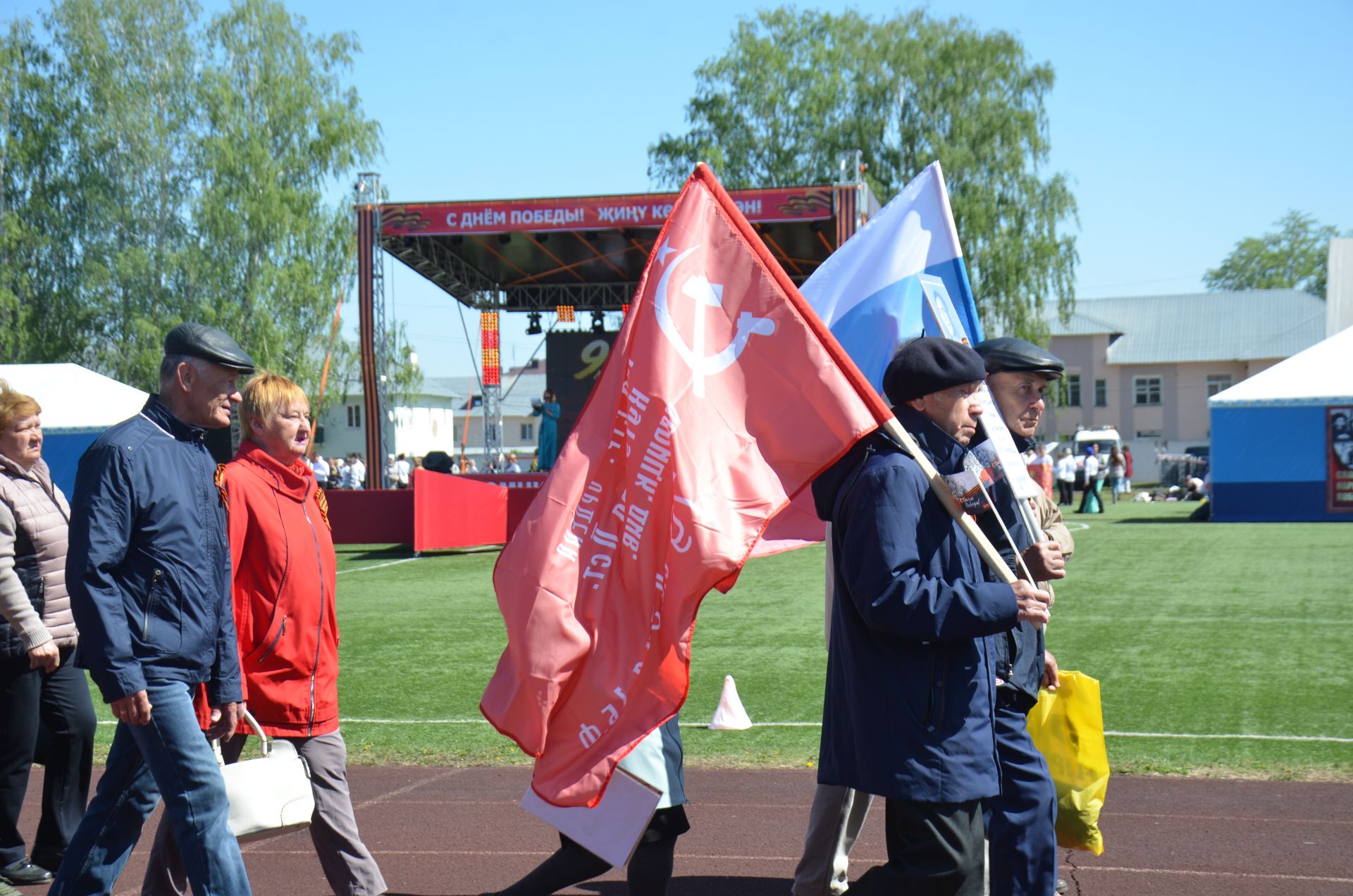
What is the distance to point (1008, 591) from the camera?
3.26 meters

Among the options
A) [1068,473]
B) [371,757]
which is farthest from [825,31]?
[371,757]

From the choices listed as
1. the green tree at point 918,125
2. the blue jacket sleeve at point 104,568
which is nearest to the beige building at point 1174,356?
the green tree at point 918,125

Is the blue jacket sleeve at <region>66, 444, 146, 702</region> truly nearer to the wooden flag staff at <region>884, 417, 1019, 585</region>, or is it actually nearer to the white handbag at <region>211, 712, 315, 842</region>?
the white handbag at <region>211, 712, 315, 842</region>

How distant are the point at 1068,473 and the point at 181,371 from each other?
3277cm

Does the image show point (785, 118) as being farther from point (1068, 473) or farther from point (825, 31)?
point (1068, 473)

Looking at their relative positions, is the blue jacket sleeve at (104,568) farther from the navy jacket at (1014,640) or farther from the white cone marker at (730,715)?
the white cone marker at (730,715)

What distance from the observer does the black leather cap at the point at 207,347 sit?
3904mm

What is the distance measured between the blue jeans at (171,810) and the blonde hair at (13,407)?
173cm

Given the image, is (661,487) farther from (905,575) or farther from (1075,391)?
(1075,391)

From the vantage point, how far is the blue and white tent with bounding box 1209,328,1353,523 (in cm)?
2592

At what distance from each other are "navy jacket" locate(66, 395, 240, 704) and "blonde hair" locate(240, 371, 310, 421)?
1.58 ft

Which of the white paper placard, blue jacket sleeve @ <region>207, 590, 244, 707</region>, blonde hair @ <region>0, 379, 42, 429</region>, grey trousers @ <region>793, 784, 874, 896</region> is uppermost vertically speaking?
blonde hair @ <region>0, 379, 42, 429</region>

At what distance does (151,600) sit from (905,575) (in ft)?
6.89

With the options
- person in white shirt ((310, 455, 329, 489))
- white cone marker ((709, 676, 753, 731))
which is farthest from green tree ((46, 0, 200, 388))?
white cone marker ((709, 676, 753, 731))
